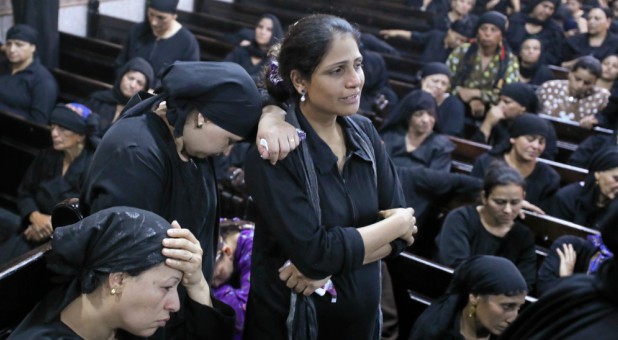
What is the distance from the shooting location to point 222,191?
14.8 ft

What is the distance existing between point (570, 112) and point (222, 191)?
326 centimetres

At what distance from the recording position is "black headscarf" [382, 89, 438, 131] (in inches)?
196

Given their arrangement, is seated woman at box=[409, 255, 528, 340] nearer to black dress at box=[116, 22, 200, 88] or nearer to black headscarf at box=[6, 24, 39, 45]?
black dress at box=[116, 22, 200, 88]

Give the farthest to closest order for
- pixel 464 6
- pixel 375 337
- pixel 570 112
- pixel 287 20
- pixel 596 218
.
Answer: pixel 287 20 < pixel 464 6 < pixel 570 112 < pixel 596 218 < pixel 375 337

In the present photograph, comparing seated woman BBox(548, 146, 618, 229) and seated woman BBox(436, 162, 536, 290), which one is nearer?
seated woman BBox(436, 162, 536, 290)

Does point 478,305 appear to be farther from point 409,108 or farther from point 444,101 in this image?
point 444,101

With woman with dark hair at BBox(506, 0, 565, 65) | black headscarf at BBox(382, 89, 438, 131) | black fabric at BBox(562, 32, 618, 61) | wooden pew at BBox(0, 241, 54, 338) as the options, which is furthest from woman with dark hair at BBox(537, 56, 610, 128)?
wooden pew at BBox(0, 241, 54, 338)

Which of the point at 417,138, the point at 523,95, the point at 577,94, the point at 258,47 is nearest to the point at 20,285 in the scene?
the point at 417,138

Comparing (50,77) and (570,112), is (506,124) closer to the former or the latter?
(570,112)

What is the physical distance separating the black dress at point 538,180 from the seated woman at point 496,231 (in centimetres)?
83

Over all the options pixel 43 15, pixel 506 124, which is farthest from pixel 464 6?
pixel 43 15

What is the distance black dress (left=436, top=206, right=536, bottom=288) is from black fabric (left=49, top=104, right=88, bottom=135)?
206 cm

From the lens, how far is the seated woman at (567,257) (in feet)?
12.5

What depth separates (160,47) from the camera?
5961mm
